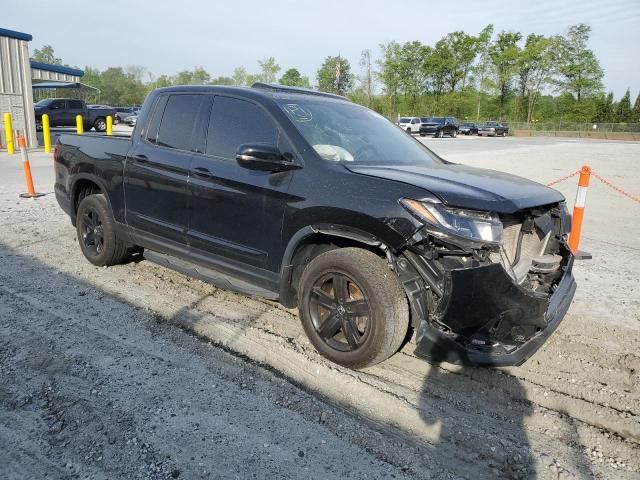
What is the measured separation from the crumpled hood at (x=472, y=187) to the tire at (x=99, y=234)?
2.85 m

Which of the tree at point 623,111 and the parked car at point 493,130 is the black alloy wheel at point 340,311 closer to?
the parked car at point 493,130

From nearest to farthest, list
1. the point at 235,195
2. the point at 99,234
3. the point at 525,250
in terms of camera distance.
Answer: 1. the point at 525,250
2. the point at 235,195
3. the point at 99,234

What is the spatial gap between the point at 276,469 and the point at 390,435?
0.68 meters

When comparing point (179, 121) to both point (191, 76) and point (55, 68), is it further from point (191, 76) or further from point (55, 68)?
point (191, 76)

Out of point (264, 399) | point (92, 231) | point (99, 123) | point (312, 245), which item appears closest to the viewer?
point (264, 399)

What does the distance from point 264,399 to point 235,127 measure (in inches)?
84.1

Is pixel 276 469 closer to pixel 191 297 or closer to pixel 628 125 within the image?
pixel 191 297

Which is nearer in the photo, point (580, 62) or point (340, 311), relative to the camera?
point (340, 311)

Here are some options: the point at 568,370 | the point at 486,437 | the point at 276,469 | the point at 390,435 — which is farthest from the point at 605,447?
the point at 276,469

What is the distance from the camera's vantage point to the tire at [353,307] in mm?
3158

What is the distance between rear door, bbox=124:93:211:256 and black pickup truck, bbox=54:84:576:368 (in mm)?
14

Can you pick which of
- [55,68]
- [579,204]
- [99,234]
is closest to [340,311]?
[99,234]

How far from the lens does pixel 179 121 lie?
14.8 ft

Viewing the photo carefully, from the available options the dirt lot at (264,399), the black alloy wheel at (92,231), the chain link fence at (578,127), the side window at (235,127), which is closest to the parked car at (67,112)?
the black alloy wheel at (92,231)
